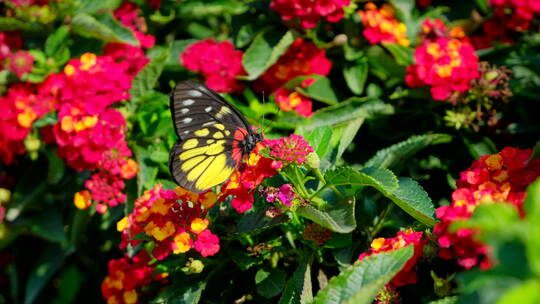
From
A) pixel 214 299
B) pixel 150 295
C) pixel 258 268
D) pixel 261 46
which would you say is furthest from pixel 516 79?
pixel 150 295

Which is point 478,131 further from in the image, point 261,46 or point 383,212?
point 261,46

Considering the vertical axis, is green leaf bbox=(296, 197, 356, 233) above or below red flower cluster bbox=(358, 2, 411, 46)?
below

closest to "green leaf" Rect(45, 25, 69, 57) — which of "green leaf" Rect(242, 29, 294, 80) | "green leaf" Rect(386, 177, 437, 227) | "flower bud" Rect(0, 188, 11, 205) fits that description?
"flower bud" Rect(0, 188, 11, 205)

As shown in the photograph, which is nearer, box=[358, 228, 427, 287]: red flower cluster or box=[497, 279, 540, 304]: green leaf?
box=[497, 279, 540, 304]: green leaf

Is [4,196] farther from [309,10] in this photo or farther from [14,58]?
[309,10]

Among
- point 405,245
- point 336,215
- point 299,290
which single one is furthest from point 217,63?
point 405,245

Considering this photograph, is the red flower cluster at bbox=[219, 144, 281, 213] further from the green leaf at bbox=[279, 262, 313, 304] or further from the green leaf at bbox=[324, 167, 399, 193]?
the green leaf at bbox=[279, 262, 313, 304]
